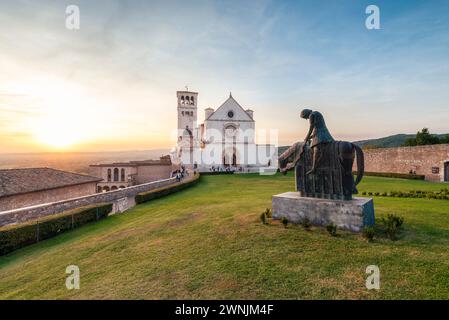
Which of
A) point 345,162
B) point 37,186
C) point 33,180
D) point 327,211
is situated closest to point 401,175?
point 345,162

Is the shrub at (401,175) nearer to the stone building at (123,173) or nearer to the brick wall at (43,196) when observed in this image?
the stone building at (123,173)

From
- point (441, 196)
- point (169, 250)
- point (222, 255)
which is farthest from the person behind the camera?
point (441, 196)

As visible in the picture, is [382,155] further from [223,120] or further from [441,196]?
[223,120]

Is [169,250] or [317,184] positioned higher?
[317,184]

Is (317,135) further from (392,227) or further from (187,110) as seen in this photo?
(187,110)

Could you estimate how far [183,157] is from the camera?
3434 centimetres

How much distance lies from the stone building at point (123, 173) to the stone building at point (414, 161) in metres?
29.8

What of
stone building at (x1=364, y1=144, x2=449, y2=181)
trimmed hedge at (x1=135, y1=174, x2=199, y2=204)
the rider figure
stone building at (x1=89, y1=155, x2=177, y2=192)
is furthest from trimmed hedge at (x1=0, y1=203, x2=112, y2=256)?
stone building at (x1=364, y1=144, x2=449, y2=181)

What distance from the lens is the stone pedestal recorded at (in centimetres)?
570

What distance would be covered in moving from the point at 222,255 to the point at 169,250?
1526 mm

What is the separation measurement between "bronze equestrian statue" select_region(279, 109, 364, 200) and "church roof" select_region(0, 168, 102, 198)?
51.8 feet

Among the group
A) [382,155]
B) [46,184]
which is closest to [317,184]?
[46,184]

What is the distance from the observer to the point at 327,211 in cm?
613
